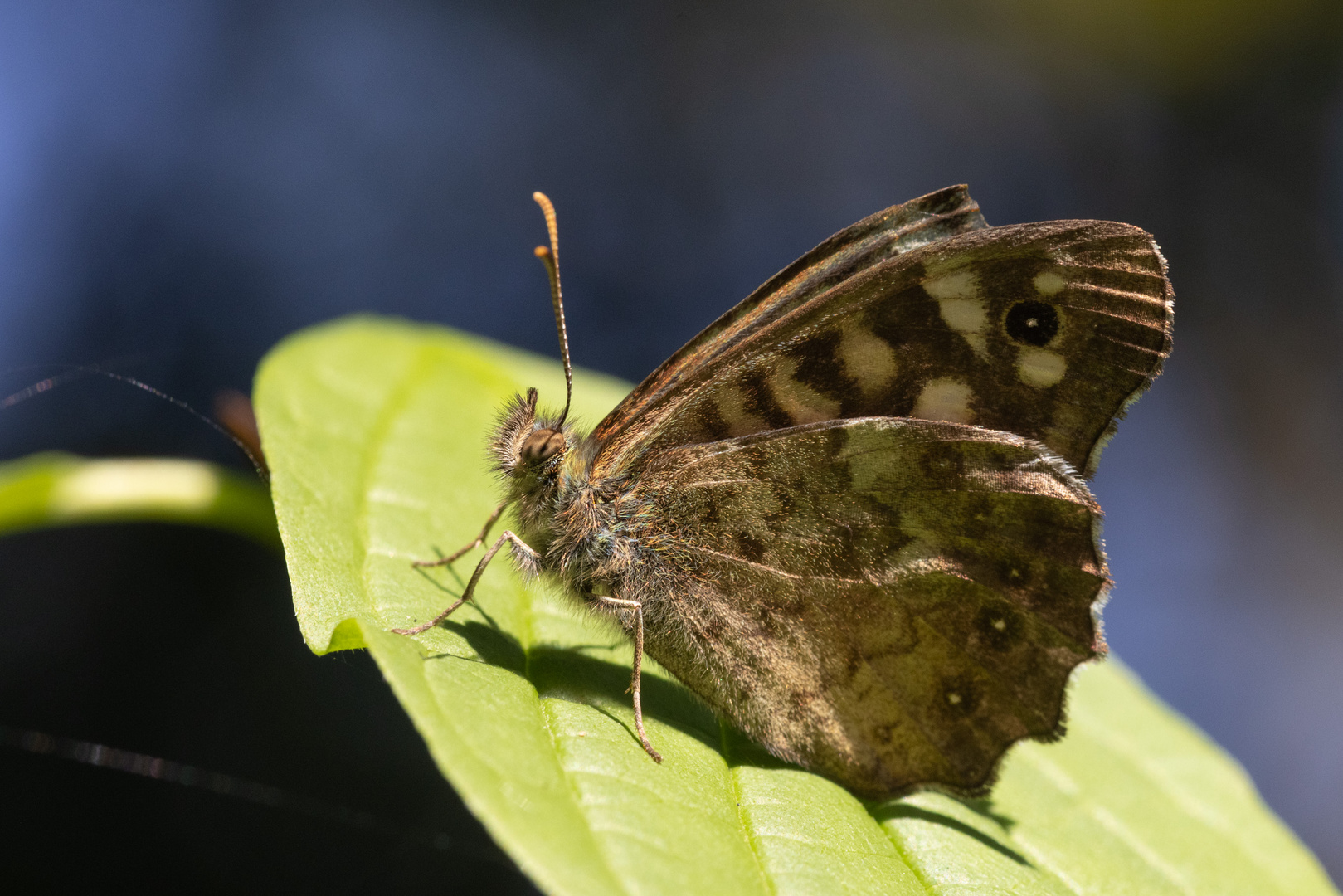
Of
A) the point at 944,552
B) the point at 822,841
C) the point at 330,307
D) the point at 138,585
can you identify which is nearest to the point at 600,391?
the point at 944,552

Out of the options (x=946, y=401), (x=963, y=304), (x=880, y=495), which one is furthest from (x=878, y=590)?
(x=963, y=304)

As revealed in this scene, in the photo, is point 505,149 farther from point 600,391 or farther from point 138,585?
point 600,391

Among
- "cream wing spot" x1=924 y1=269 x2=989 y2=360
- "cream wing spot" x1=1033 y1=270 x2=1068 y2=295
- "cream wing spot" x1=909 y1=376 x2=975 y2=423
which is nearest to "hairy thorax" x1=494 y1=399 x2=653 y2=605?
"cream wing spot" x1=909 y1=376 x2=975 y2=423

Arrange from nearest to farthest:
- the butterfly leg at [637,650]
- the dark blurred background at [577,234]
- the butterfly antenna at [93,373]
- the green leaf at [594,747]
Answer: the green leaf at [594,747], the butterfly leg at [637,650], the butterfly antenna at [93,373], the dark blurred background at [577,234]

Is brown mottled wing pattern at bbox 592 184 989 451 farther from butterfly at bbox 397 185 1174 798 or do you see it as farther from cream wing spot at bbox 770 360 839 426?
cream wing spot at bbox 770 360 839 426

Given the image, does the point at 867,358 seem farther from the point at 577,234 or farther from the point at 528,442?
the point at 577,234

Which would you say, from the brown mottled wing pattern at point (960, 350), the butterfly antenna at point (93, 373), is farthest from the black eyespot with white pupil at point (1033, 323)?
the butterfly antenna at point (93, 373)

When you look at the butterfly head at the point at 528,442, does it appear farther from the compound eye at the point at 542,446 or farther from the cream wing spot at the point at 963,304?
the cream wing spot at the point at 963,304
